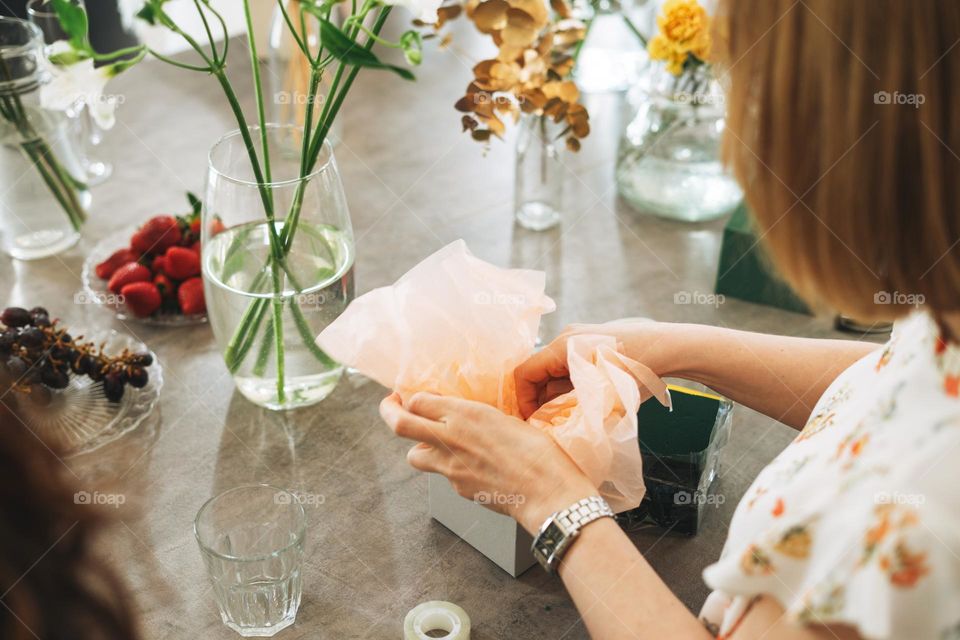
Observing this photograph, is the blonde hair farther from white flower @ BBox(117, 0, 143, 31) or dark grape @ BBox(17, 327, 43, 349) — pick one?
white flower @ BBox(117, 0, 143, 31)

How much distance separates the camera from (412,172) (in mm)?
1646

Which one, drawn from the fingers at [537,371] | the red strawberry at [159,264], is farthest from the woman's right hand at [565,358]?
the red strawberry at [159,264]

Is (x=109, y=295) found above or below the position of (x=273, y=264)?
below

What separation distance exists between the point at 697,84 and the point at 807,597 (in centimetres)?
96

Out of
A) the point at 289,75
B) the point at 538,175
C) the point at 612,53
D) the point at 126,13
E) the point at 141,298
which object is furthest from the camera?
the point at 126,13

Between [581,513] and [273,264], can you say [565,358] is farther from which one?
[273,264]

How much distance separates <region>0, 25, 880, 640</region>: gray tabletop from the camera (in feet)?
3.15

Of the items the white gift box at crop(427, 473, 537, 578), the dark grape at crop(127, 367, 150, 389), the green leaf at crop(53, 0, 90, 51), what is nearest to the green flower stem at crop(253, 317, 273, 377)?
the dark grape at crop(127, 367, 150, 389)

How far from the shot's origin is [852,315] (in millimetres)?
731

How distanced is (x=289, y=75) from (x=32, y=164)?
0.43m

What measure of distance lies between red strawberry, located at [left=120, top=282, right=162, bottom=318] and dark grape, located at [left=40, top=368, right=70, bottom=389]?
6.7 inches

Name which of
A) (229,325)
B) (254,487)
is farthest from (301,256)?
(254,487)

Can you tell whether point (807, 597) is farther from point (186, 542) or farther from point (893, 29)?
point (186, 542)

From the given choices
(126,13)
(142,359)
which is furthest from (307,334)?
(126,13)
